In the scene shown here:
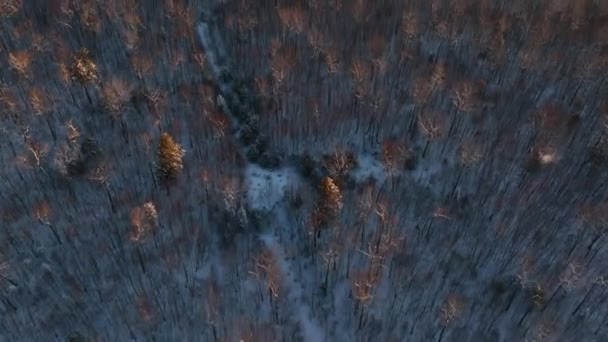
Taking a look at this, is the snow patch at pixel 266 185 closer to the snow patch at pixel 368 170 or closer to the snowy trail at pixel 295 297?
the snowy trail at pixel 295 297

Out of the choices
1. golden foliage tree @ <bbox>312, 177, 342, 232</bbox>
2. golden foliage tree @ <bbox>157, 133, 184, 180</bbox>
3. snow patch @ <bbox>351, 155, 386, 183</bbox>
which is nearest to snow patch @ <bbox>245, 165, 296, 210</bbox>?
golden foliage tree @ <bbox>312, 177, 342, 232</bbox>

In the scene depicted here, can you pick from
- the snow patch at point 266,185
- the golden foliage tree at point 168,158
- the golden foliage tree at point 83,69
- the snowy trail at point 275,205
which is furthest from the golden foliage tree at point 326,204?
the golden foliage tree at point 83,69

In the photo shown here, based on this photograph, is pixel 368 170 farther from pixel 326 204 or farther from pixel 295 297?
pixel 295 297

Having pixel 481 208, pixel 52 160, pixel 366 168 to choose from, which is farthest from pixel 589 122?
pixel 52 160

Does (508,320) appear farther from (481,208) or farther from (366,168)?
(366,168)

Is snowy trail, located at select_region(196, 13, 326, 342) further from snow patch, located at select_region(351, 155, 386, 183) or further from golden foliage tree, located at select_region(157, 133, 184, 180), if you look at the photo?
golden foliage tree, located at select_region(157, 133, 184, 180)

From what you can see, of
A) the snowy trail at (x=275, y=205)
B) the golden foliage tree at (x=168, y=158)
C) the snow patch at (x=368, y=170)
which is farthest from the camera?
the snow patch at (x=368, y=170)
